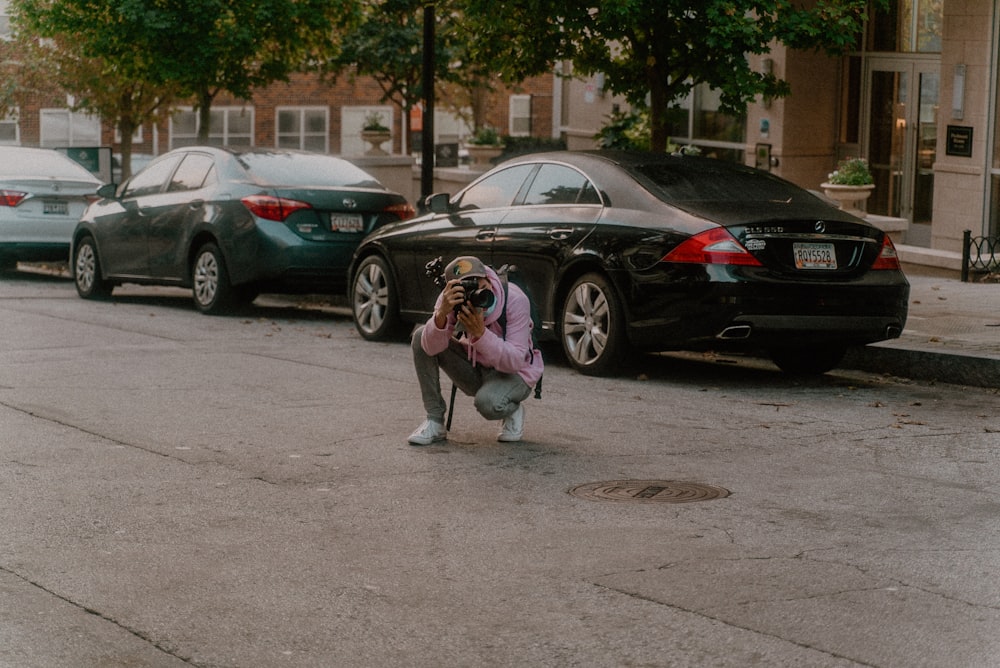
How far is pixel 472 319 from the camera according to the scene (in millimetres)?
8000

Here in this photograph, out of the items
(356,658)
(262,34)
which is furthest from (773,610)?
(262,34)

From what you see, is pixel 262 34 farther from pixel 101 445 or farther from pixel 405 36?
pixel 405 36

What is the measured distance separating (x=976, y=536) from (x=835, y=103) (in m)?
16.3

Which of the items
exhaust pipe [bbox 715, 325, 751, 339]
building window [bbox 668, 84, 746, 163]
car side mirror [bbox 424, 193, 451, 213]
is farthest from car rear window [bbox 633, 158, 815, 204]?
building window [bbox 668, 84, 746, 163]

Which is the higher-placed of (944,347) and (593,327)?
(593,327)

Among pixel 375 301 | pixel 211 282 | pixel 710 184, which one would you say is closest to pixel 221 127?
pixel 211 282

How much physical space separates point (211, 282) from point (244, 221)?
Answer: 0.84 m

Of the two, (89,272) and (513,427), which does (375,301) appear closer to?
(513,427)

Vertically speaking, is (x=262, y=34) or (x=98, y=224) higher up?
(x=262, y=34)

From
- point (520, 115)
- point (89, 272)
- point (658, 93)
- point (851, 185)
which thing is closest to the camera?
point (658, 93)

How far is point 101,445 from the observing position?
8.28m

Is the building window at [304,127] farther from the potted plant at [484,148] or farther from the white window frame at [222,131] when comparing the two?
the potted plant at [484,148]

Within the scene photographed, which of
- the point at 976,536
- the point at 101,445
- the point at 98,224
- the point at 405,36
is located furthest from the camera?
the point at 405,36

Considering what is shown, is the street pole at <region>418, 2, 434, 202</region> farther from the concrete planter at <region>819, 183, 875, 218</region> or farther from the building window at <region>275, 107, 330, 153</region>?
the building window at <region>275, 107, 330, 153</region>
